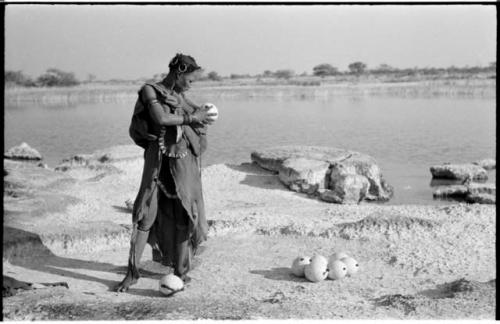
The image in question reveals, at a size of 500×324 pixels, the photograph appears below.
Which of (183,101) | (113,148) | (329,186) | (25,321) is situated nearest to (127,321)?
(25,321)

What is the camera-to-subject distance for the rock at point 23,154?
683 inches

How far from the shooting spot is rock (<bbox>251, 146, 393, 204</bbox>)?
11.6 m

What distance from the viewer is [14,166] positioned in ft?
40.3

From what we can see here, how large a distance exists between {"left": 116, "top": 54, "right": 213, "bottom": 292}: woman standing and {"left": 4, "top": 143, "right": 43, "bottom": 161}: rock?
12.1 metres

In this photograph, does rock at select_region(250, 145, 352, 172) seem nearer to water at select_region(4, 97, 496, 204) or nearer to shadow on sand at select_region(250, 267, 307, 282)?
water at select_region(4, 97, 496, 204)

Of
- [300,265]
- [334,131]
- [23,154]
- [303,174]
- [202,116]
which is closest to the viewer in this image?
[202,116]

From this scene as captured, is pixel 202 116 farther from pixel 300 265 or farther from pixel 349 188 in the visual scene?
pixel 349 188

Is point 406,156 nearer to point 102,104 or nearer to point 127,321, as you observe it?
point 127,321

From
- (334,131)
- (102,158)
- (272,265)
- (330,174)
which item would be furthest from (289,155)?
(334,131)

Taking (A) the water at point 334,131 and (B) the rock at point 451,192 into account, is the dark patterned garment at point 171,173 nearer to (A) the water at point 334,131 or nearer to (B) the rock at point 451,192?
(A) the water at point 334,131

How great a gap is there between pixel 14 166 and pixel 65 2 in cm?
781

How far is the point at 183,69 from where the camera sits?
5867 mm

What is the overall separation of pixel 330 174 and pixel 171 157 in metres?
6.47

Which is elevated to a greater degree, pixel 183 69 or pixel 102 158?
pixel 183 69
